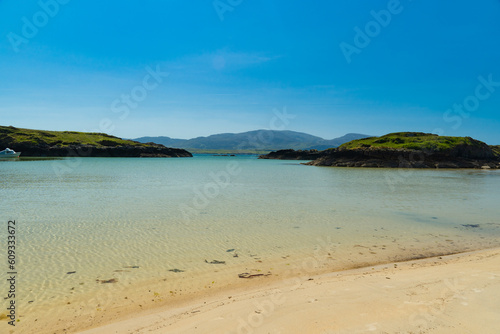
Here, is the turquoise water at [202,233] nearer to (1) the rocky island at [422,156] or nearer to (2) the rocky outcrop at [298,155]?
(1) the rocky island at [422,156]

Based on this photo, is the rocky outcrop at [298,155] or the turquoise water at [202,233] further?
the rocky outcrop at [298,155]

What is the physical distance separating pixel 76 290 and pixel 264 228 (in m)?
8.34

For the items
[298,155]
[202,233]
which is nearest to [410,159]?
[298,155]

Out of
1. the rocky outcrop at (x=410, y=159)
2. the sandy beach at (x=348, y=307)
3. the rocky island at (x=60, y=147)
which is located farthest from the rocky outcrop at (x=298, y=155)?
the sandy beach at (x=348, y=307)

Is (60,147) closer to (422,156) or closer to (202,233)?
(422,156)

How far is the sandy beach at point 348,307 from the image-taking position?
506 cm

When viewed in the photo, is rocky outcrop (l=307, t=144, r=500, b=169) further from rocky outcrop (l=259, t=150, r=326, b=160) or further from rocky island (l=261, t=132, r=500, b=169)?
rocky outcrop (l=259, t=150, r=326, b=160)

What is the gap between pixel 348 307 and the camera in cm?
583

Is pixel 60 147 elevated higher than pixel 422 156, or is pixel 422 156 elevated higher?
pixel 422 156

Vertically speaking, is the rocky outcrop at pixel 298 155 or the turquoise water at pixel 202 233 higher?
the rocky outcrop at pixel 298 155

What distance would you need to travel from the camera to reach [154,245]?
1117 cm

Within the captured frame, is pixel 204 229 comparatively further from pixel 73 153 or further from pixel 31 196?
pixel 73 153

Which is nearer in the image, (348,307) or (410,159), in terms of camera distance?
(348,307)

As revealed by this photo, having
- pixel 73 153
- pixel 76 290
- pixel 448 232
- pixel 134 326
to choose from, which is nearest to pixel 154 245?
pixel 76 290
